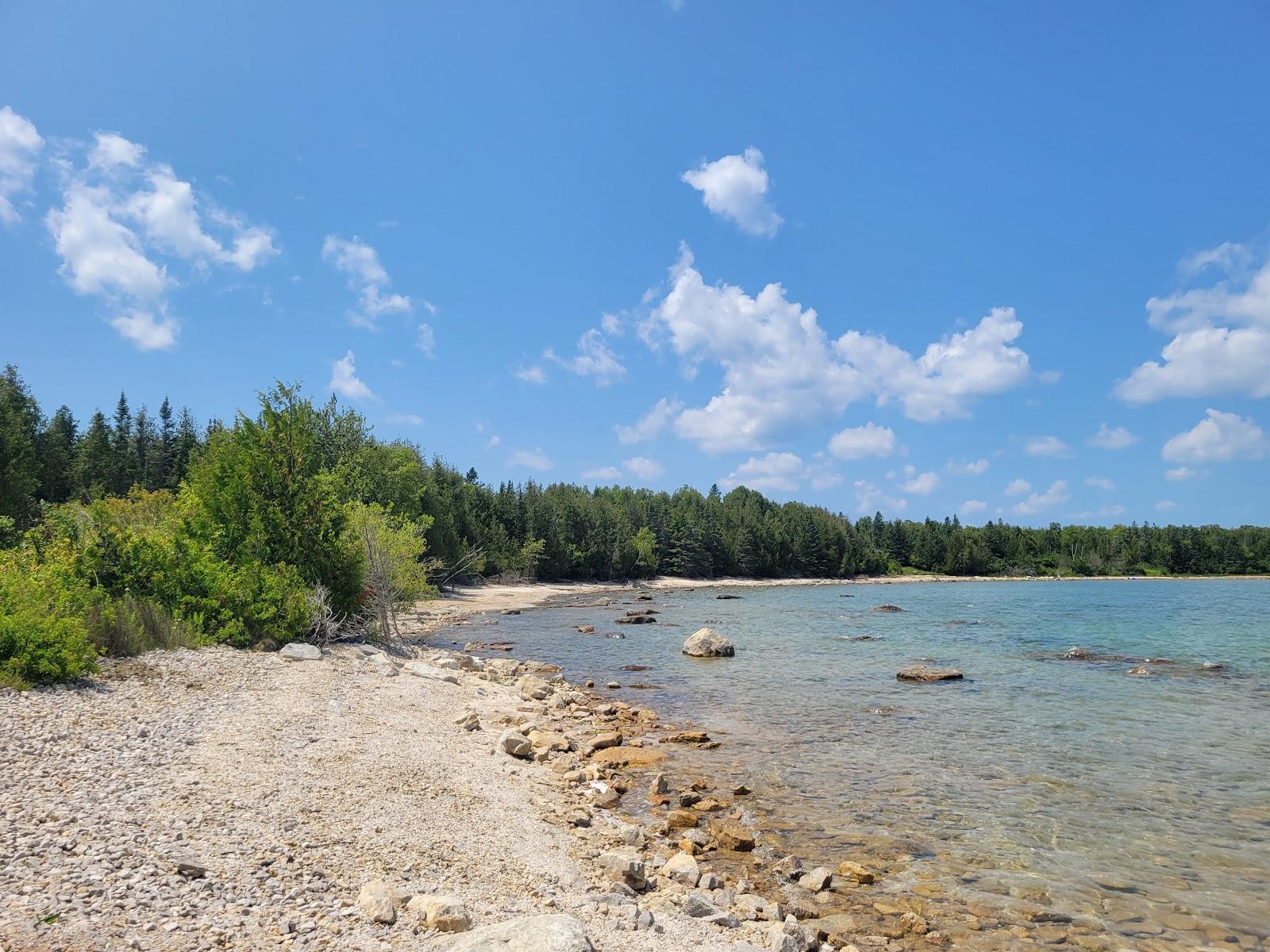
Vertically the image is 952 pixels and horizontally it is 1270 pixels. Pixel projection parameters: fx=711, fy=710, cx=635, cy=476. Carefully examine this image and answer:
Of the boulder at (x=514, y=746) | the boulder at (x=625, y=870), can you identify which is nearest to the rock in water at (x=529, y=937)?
the boulder at (x=625, y=870)

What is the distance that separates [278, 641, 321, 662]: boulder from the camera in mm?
20000

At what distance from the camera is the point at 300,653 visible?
66.4ft

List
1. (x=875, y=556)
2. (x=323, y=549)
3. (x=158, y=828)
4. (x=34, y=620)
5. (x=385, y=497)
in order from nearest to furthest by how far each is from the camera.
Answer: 1. (x=158, y=828)
2. (x=34, y=620)
3. (x=323, y=549)
4. (x=385, y=497)
5. (x=875, y=556)

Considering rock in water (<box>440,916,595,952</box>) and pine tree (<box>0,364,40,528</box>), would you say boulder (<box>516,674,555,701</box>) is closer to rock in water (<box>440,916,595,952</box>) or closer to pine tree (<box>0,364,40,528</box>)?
rock in water (<box>440,916,595,952</box>)

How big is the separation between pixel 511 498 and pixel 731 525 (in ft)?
167

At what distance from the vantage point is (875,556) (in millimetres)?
161375

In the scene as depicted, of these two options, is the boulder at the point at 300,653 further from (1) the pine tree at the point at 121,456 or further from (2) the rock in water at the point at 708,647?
(1) the pine tree at the point at 121,456

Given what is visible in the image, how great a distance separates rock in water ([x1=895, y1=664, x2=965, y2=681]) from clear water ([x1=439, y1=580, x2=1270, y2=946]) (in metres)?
0.84

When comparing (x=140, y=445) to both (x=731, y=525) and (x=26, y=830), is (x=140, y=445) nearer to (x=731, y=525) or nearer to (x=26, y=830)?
(x=731, y=525)

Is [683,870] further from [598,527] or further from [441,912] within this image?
[598,527]

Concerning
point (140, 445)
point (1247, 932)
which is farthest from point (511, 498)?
point (1247, 932)

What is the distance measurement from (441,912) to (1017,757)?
1449cm

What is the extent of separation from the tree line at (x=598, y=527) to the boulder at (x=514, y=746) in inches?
836

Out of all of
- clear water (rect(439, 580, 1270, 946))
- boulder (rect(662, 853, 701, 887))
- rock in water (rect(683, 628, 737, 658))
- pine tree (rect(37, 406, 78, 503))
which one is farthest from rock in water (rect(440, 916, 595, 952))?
pine tree (rect(37, 406, 78, 503))
